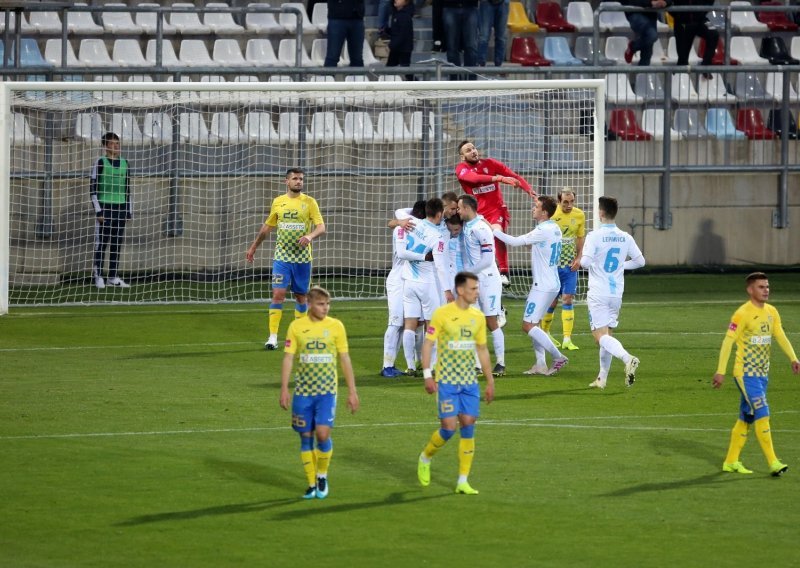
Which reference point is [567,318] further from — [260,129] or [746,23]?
[746,23]

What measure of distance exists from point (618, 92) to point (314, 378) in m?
17.0

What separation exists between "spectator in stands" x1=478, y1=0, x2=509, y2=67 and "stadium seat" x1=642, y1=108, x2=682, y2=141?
2.86 meters

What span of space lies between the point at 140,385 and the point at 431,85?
24.2ft

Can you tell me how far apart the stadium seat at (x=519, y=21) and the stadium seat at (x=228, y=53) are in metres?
5.39

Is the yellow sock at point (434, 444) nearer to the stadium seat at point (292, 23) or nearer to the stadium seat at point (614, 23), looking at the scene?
the stadium seat at point (292, 23)

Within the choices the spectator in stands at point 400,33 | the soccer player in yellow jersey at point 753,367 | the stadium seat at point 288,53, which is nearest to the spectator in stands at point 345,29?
the spectator in stands at point 400,33

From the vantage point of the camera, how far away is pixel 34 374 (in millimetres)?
16016

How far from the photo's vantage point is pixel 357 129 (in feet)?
80.9

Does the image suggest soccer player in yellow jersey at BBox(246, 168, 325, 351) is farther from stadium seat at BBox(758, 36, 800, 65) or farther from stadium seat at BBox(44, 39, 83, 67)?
stadium seat at BBox(758, 36, 800, 65)

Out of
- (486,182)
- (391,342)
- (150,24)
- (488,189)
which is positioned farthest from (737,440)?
(150,24)

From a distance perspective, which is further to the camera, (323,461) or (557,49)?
(557,49)

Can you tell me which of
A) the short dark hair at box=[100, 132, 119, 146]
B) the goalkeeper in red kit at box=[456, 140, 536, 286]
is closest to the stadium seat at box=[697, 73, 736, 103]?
the goalkeeper in red kit at box=[456, 140, 536, 286]

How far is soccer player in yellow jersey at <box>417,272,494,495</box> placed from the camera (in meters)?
10.5

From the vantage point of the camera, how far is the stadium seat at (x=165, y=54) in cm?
2662
